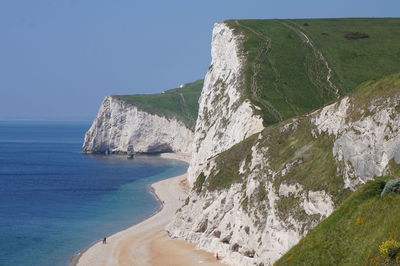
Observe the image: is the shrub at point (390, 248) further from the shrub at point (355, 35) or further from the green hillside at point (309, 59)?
the shrub at point (355, 35)

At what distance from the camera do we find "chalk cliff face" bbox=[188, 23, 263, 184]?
8612 centimetres

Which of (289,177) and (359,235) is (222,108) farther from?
(359,235)

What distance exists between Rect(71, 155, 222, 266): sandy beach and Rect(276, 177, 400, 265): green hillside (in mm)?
26106

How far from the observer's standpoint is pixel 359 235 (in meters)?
29.3

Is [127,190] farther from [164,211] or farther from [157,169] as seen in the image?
[157,169]

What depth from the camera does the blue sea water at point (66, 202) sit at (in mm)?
68000

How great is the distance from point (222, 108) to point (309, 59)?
21.6 metres

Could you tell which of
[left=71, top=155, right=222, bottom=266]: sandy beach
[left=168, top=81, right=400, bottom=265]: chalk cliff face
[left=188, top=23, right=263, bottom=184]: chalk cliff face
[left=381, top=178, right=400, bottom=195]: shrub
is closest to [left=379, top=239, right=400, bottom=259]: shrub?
[left=381, top=178, right=400, bottom=195]: shrub

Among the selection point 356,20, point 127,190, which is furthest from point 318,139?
point 356,20

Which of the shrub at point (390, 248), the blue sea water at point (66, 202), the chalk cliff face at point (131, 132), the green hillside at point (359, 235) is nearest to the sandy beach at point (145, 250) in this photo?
the blue sea water at point (66, 202)

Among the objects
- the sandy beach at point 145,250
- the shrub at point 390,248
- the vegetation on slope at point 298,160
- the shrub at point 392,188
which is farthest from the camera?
the sandy beach at point 145,250

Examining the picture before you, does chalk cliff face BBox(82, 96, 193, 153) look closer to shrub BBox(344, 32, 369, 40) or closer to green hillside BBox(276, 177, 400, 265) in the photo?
shrub BBox(344, 32, 369, 40)

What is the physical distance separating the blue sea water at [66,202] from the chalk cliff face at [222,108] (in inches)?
469

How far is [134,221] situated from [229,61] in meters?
37.9
